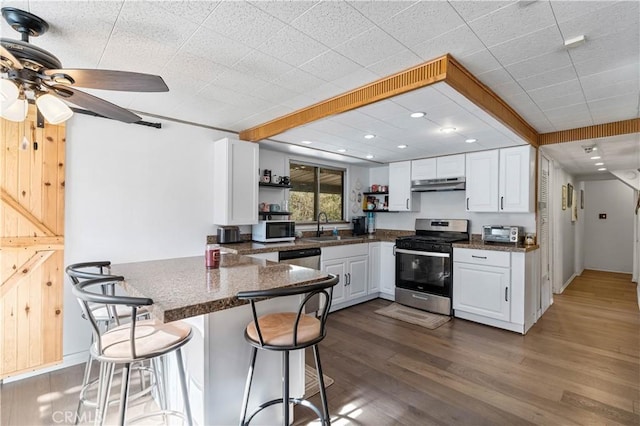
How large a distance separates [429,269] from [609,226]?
5886mm

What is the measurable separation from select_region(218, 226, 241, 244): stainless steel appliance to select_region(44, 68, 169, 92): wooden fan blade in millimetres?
2108

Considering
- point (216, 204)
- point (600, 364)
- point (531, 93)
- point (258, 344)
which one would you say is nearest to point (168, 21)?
point (258, 344)

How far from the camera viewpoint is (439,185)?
4.48 m

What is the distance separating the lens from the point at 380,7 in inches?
59.9

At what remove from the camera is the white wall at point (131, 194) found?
2727 mm

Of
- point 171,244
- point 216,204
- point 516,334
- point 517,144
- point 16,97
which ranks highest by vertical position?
point 517,144

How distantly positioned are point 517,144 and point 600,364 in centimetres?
231

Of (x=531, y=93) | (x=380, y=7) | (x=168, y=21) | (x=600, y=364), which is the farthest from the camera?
(x=600, y=364)

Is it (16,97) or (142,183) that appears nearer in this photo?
(16,97)

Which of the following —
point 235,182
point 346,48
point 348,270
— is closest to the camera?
point 346,48

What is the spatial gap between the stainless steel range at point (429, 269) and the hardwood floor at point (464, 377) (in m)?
0.43

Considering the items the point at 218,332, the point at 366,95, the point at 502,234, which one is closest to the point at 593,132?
the point at 502,234

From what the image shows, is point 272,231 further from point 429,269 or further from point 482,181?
point 482,181

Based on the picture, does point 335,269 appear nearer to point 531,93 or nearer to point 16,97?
point 531,93
